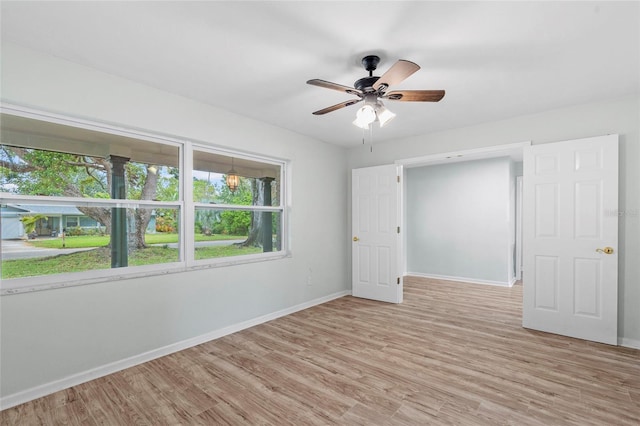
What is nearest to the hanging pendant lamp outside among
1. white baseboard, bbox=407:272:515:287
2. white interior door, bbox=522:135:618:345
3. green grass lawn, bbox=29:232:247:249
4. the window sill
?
green grass lawn, bbox=29:232:247:249

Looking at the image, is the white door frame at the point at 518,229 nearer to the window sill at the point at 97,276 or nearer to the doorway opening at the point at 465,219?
the doorway opening at the point at 465,219

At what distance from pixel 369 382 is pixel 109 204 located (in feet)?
8.69

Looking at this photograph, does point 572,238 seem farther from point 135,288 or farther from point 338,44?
point 135,288

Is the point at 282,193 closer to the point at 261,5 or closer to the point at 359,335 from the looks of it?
the point at 359,335

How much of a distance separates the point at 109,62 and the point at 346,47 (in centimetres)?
185

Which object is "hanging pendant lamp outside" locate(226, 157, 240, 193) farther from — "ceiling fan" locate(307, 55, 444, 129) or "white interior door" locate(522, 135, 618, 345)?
"white interior door" locate(522, 135, 618, 345)

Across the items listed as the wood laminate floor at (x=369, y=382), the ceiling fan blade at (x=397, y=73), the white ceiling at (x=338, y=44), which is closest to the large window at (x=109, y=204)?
the white ceiling at (x=338, y=44)

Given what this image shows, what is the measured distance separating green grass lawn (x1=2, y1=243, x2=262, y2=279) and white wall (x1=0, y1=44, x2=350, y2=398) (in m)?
0.18

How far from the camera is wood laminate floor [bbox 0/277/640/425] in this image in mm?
1971

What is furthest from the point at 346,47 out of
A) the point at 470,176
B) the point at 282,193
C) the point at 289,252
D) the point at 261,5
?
the point at 470,176

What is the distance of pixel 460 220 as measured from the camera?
5984 mm

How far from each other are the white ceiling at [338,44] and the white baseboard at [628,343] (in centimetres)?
243

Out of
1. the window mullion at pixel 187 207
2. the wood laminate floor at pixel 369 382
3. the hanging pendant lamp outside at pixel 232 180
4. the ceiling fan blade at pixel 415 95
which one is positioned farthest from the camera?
the hanging pendant lamp outside at pixel 232 180

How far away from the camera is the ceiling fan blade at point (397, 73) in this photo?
1839mm
